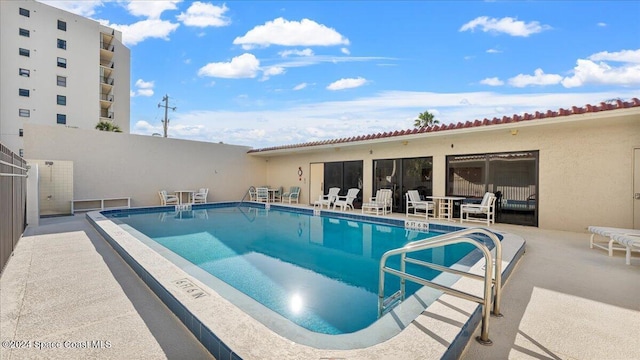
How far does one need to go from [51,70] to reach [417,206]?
30563 mm

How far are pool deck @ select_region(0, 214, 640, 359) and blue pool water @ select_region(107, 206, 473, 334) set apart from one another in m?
1.18

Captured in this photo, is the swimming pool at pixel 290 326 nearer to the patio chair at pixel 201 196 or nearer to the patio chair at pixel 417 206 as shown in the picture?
the patio chair at pixel 417 206

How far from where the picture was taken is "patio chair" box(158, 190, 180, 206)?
481 inches

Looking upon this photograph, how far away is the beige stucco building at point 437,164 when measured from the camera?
22.4ft

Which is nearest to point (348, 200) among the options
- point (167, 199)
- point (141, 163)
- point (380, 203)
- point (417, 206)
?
point (380, 203)

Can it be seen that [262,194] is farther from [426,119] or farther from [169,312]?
[426,119]

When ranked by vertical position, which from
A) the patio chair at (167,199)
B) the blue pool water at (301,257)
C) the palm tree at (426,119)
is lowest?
the blue pool water at (301,257)

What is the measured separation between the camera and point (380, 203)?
411 inches

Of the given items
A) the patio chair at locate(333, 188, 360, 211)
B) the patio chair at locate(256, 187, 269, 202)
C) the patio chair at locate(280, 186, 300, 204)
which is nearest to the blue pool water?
the patio chair at locate(333, 188, 360, 211)

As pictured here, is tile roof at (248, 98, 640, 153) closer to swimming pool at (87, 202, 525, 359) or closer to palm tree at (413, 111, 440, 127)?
swimming pool at (87, 202, 525, 359)

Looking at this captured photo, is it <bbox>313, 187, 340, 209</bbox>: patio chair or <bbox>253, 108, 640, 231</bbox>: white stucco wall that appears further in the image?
<bbox>313, 187, 340, 209</bbox>: patio chair

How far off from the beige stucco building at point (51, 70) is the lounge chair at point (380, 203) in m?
25.3

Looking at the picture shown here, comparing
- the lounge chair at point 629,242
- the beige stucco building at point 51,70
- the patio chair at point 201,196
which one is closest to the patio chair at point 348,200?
the patio chair at point 201,196

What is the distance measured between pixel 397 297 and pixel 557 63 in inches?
447
